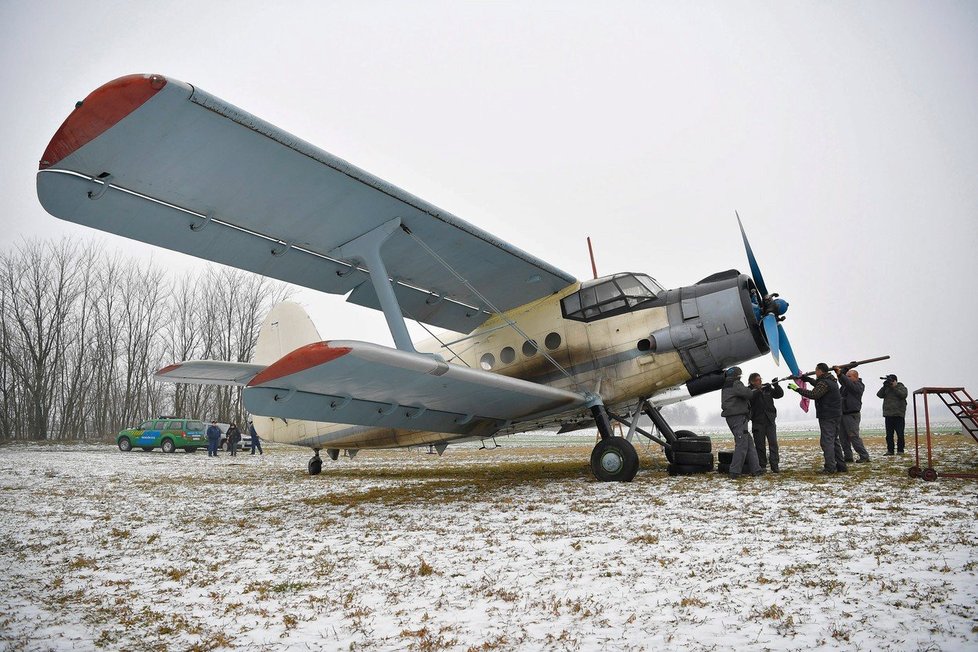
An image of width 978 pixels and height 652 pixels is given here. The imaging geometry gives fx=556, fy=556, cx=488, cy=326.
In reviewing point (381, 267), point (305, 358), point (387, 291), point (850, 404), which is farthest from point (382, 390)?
point (850, 404)

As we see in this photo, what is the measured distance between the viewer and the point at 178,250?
7.32 meters

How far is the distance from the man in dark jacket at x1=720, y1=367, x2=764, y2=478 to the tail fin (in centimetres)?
810

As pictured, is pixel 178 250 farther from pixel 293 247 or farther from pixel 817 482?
pixel 817 482

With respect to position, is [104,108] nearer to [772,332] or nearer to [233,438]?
[772,332]

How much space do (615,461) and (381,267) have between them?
4145 mm

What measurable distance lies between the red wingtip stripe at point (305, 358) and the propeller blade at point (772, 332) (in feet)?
19.4

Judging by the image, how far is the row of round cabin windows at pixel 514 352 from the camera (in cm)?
894

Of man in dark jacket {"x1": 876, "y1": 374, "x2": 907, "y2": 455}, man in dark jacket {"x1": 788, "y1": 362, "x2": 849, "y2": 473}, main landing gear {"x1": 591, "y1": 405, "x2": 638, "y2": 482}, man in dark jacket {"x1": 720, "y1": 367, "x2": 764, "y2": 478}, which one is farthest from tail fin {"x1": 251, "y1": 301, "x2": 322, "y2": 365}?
man in dark jacket {"x1": 876, "y1": 374, "x2": 907, "y2": 455}

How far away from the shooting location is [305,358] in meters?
5.68

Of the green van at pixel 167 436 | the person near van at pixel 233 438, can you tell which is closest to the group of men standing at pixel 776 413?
the person near van at pixel 233 438

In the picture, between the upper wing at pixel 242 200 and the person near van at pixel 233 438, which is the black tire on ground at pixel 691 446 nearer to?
the upper wing at pixel 242 200

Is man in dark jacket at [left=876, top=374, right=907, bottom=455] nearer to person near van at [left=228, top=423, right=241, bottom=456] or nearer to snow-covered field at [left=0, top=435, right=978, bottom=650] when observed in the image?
snow-covered field at [left=0, top=435, right=978, bottom=650]

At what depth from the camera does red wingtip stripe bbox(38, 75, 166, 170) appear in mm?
4719

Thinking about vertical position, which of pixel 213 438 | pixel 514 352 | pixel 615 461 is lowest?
pixel 213 438
